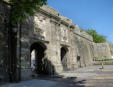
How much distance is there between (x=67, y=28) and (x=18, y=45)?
8.24m

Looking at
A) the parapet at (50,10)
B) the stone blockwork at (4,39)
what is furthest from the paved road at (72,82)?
the parapet at (50,10)

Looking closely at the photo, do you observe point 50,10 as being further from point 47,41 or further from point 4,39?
point 4,39

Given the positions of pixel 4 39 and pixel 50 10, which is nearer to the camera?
pixel 4 39

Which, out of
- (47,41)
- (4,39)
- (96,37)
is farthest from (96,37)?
(4,39)

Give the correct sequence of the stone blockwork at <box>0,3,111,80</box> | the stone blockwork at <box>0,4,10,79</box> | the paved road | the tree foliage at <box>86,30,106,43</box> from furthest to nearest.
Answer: the tree foliage at <box>86,30,106,43</box>
the stone blockwork at <box>0,3,111,80</box>
the stone blockwork at <box>0,4,10,79</box>
the paved road

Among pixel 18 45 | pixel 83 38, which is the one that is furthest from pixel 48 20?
pixel 83 38

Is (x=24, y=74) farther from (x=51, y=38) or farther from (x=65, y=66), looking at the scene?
(x=65, y=66)

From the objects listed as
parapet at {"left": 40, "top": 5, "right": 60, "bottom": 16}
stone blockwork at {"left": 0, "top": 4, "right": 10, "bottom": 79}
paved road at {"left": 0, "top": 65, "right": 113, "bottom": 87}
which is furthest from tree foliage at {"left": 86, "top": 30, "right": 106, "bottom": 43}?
stone blockwork at {"left": 0, "top": 4, "right": 10, "bottom": 79}

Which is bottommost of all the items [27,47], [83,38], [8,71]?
[8,71]

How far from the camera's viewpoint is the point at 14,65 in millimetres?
8344

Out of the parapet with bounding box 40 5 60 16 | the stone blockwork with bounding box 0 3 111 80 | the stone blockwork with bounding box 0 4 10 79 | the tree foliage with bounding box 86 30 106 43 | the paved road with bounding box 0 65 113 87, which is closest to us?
the paved road with bounding box 0 65 113 87

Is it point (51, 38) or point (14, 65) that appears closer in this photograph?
point (14, 65)

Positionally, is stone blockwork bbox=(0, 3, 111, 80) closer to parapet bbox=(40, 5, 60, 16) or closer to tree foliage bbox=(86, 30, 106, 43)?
parapet bbox=(40, 5, 60, 16)

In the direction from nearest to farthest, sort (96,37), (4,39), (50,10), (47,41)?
(4,39)
(47,41)
(50,10)
(96,37)
